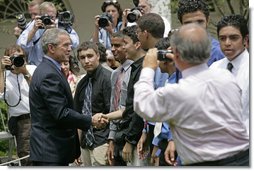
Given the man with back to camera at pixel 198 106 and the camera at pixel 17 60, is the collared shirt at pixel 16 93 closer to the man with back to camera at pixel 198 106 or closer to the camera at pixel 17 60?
the camera at pixel 17 60

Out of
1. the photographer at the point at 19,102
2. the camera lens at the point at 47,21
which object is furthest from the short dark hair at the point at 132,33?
the camera lens at the point at 47,21

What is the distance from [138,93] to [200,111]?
0.41 metres

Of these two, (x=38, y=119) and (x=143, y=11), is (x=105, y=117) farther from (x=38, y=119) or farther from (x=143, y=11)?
(x=143, y=11)

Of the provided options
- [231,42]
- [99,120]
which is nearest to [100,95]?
[99,120]

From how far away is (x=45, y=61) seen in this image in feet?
19.5

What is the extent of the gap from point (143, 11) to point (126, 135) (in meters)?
2.21

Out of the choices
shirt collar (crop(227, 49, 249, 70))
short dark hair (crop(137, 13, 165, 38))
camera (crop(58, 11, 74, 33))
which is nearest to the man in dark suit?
short dark hair (crop(137, 13, 165, 38))

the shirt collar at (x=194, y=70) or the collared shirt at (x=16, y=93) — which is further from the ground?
the shirt collar at (x=194, y=70)

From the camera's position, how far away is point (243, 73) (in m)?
5.00

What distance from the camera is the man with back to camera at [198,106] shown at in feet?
13.4

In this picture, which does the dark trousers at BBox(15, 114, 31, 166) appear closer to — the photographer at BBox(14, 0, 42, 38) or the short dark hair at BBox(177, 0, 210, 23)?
the photographer at BBox(14, 0, 42, 38)

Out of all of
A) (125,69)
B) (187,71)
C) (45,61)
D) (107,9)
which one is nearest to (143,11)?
(107,9)

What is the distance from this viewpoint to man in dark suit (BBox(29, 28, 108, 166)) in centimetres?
576

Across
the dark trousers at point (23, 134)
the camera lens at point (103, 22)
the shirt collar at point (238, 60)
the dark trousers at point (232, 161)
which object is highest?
the camera lens at point (103, 22)
